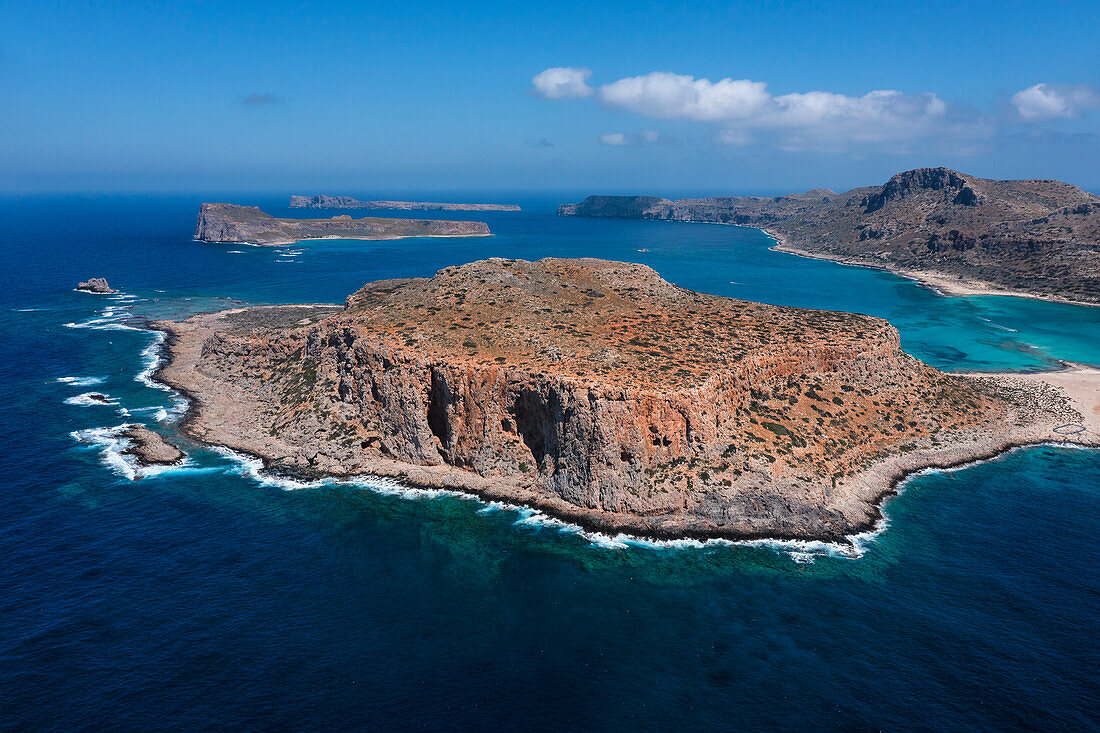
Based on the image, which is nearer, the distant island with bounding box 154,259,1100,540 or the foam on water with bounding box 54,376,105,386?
the distant island with bounding box 154,259,1100,540

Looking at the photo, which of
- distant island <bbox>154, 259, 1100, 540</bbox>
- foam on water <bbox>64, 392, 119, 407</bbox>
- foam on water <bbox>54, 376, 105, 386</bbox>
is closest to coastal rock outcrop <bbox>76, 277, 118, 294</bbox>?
foam on water <bbox>54, 376, 105, 386</bbox>

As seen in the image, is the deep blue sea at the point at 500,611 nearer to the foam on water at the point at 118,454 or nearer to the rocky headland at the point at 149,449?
the foam on water at the point at 118,454

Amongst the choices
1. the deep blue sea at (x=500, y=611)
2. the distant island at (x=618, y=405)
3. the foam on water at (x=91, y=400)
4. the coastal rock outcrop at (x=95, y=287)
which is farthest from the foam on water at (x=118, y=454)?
the coastal rock outcrop at (x=95, y=287)

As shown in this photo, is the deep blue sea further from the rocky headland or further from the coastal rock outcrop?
the coastal rock outcrop

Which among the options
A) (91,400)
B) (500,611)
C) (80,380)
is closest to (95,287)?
(80,380)

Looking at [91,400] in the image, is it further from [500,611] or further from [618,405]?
[618,405]
